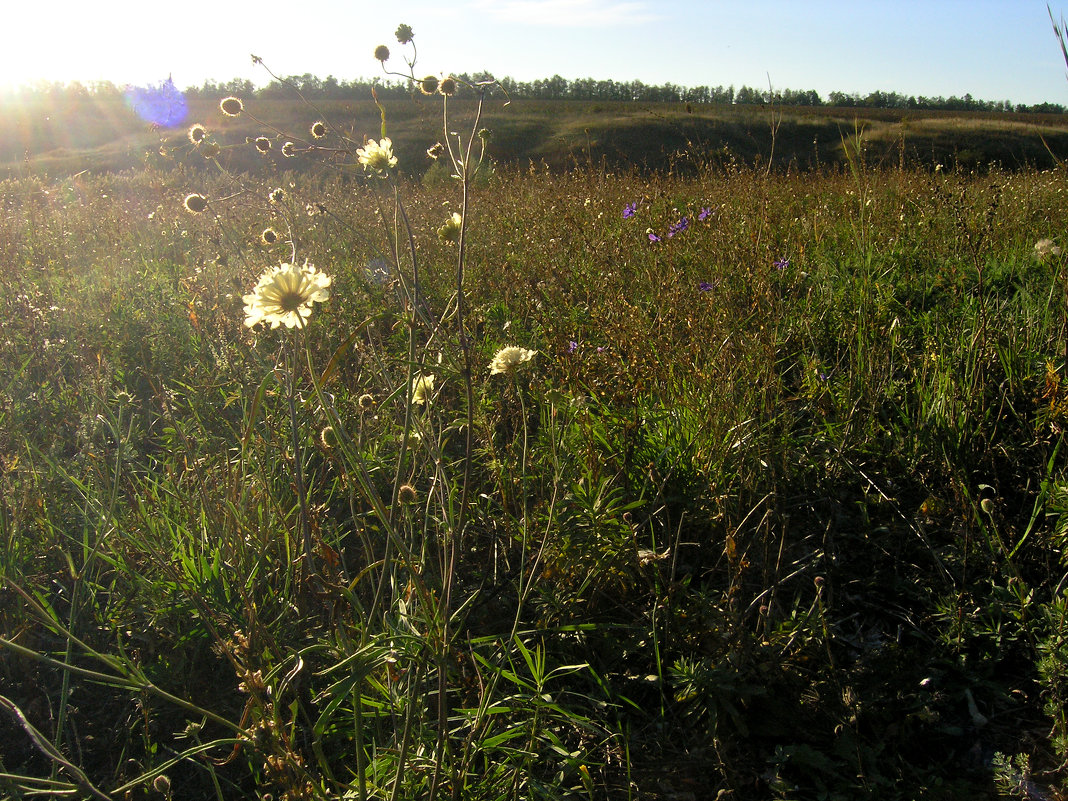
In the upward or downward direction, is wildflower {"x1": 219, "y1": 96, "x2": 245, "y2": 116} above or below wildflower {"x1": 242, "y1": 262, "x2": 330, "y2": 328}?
above

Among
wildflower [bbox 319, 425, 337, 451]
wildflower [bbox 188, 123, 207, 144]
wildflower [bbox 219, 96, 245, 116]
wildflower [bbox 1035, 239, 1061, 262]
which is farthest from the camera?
wildflower [bbox 1035, 239, 1061, 262]

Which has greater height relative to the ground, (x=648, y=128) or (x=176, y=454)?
(x=648, y=128)

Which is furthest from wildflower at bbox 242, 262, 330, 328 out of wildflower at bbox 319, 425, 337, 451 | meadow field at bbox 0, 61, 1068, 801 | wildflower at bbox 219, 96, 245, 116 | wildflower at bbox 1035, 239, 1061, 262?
wildflower at bbox 1035, 239, 1061, 262

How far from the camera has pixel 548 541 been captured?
1.59m

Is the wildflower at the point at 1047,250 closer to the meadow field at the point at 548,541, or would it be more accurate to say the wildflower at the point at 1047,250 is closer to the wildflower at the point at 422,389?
the meadow field at the point at 548,541

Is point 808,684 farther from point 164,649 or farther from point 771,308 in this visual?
point 164,649

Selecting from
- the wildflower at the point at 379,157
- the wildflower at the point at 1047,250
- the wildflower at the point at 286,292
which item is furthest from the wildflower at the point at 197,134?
the wildflower at the point at 1047,250

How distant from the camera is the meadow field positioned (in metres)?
1.21

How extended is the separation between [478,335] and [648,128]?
85.1ft

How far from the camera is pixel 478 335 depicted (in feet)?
9.85

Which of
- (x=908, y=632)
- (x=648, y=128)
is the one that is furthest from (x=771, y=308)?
(x=648, y=128)

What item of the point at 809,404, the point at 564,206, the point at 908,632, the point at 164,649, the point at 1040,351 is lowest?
the point at 164,649

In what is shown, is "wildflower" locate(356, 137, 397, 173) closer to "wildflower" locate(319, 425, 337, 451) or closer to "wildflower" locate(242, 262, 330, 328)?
"wildflower" locate(242, 262, 330, 328)

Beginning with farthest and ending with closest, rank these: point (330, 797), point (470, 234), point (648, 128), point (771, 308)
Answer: point (648, 128) → point (470, 234) → point (771, 308) → point (330, 797)
